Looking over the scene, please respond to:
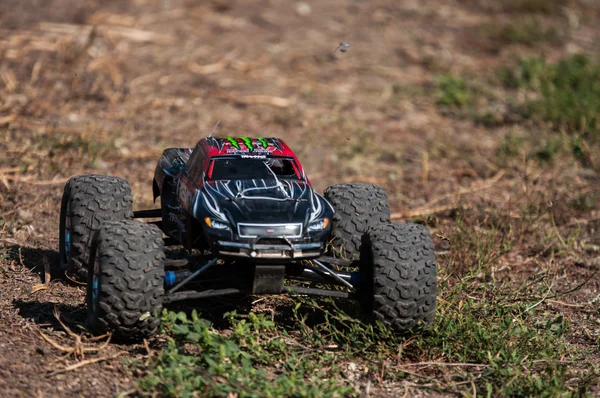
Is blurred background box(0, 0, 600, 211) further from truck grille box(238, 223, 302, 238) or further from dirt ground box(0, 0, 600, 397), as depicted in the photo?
truck grille box(238, 223, 302, 238)

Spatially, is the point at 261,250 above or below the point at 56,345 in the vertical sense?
above

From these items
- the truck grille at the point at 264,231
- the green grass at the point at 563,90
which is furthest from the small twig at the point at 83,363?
the green grass at the point at 563,90

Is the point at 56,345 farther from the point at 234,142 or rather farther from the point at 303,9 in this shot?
the point at 303,9

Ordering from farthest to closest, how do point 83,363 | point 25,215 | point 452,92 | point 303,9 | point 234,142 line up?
1. point 303,9
2. point 452,92
3. point 25,215
4. point 234,142
5. point 83,363

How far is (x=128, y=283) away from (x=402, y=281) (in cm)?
176

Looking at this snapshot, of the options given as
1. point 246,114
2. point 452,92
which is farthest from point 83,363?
point 452,92

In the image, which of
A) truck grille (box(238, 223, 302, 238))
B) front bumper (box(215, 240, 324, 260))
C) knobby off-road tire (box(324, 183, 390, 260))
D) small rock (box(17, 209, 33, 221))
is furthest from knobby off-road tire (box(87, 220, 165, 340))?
small rock (box(17, 209, 33, 221))

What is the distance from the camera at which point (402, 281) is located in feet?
19.5

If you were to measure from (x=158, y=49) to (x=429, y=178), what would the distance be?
6.01m

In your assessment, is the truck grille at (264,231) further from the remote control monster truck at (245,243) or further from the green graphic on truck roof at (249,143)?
the green graphic on truck roof at (249,143)

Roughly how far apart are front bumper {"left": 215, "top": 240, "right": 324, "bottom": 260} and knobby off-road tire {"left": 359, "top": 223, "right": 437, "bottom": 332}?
541mm

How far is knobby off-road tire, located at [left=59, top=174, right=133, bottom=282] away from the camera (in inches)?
270

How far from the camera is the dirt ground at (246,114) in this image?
24.0 feet

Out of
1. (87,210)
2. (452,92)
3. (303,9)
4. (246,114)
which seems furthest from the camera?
(303,9)
